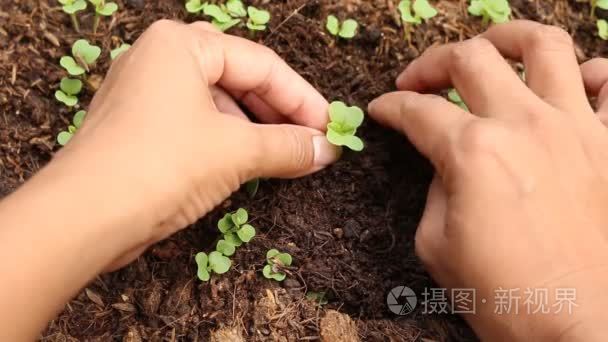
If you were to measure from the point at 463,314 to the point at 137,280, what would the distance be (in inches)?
28.7

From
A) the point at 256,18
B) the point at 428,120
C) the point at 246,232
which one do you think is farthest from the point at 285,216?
the point at 256,18

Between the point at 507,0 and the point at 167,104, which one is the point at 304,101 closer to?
the point at 167,104

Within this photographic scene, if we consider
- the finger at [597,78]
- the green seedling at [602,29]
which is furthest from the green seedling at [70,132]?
the green seedling at [602,29]

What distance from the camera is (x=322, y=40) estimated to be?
1.79m

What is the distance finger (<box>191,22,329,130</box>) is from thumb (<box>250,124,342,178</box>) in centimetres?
6

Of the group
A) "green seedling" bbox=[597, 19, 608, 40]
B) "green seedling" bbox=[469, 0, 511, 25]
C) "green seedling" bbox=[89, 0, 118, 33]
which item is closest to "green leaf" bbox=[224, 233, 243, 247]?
"green seedling" bbox=[89, 0, 118, 33]

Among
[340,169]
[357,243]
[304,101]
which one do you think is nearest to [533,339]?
[357,243]

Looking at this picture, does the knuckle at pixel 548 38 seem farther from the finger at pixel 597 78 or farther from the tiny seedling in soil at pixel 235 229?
the tiny seedling in soil at pixel 235 229

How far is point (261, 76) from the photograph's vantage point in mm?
1474

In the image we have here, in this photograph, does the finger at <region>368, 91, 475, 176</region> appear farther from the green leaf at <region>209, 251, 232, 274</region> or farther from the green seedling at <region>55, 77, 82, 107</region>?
the green seedling at <region>55, 77, 82, 107</region>

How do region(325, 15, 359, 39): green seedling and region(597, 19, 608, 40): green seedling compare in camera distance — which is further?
region(597, 19, 608, 40): green seedling

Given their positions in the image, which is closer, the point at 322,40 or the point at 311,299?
the point at 311,299

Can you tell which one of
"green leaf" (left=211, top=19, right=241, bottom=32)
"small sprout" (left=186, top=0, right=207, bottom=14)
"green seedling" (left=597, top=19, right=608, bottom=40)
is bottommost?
"green seedling" (left=597, top=19, right=608, bottom=40)

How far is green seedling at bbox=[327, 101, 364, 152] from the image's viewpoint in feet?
4.97
